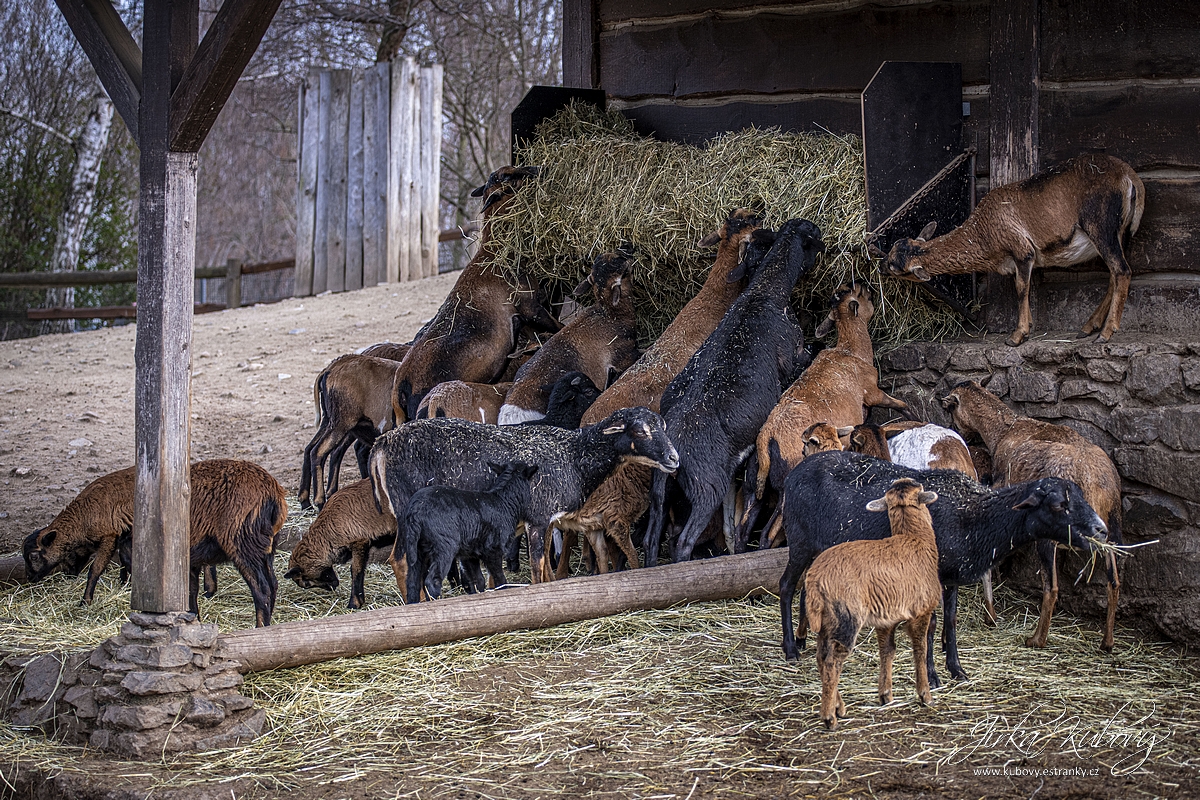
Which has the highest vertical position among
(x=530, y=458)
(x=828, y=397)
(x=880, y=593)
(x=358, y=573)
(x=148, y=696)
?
(x=828, y=397)

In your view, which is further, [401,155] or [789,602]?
[401,155]

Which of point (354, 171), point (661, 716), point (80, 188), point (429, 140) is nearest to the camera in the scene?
point (661, 716)

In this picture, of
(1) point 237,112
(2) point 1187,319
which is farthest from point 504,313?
(1) point 237,112

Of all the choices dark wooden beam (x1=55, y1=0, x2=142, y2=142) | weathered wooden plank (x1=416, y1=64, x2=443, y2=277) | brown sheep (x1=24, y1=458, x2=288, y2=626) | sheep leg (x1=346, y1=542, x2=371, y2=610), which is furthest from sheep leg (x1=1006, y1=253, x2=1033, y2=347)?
weathered wooden plank (x1=416, y1=64, x2=443, y2=277)

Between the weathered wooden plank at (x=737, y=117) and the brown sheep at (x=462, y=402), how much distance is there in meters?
2.46

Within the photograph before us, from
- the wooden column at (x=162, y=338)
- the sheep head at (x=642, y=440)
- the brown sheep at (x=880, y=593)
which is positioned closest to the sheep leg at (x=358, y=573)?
the sheep head at (x=642, y=440)

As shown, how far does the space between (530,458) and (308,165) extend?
11.2 meters

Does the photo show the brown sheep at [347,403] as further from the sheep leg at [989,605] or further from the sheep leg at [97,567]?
the sheep leg at [989,605]

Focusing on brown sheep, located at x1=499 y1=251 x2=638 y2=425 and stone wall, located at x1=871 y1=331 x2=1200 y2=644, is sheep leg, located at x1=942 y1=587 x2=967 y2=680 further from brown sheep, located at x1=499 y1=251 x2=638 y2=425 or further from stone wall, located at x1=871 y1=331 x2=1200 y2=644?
brown sheep, located at x1=499 y1=251 x2=638 y2=425

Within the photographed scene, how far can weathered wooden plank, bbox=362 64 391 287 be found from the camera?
1545cm

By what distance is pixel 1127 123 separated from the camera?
612 centimetres

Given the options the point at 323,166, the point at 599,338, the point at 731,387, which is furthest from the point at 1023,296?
the point at 323,166

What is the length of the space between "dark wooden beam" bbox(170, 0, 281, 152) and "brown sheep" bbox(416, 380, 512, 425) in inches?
112

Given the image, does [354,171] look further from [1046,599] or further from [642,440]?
[1046,599]
